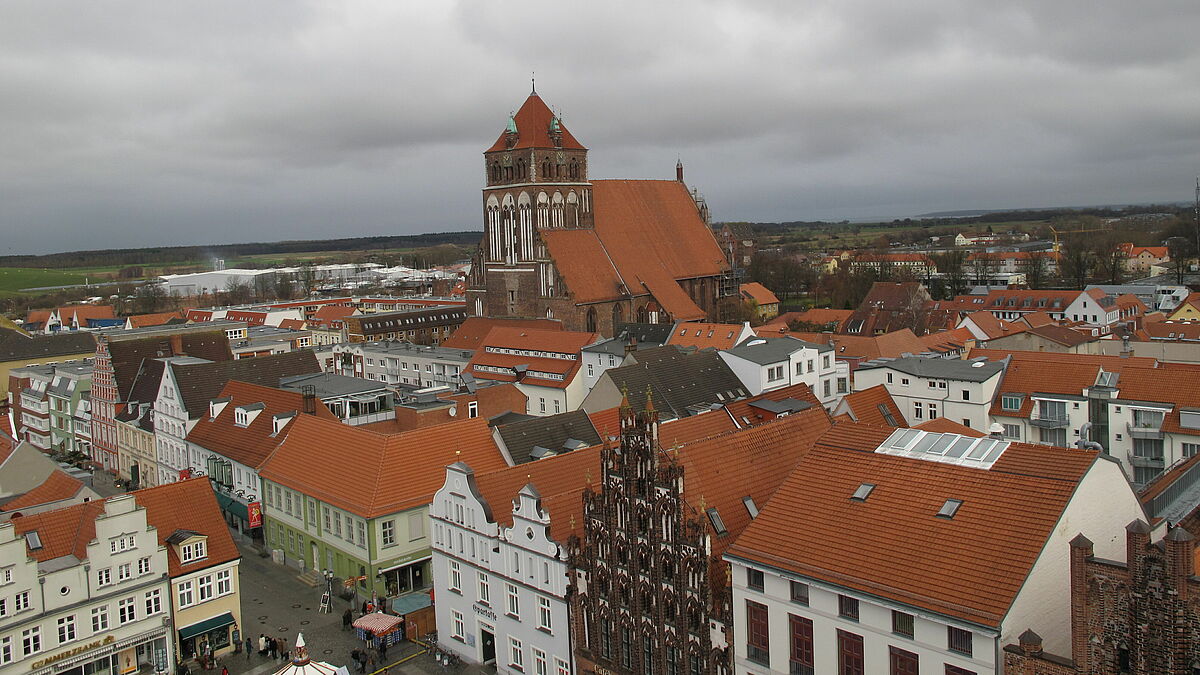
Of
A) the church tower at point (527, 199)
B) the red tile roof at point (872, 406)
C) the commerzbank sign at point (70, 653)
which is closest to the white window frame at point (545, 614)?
the commerzbank sign at point (70, 653)

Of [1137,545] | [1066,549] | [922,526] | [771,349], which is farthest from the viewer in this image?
[771,349]

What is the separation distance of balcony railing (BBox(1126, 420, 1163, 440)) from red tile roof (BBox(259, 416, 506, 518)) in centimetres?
2948

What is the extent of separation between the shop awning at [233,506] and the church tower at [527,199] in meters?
39.5

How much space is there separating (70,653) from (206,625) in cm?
466

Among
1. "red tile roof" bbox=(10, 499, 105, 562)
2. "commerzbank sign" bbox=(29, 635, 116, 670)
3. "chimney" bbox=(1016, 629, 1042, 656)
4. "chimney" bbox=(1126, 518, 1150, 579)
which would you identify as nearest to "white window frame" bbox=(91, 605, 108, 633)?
"commerzbank sign" bbox=(29, 635, 116, 670)

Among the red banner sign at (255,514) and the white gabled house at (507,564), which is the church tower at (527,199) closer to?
the red banner sign at (255,514)

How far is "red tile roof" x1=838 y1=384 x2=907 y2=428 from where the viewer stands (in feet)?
142

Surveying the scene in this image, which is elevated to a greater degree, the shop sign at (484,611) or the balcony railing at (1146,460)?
the balcony railing at (1146,460)

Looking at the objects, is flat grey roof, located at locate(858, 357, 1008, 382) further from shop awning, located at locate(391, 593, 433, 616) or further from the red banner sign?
the red banner sign

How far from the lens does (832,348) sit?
2205 inches

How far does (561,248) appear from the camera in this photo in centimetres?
8319

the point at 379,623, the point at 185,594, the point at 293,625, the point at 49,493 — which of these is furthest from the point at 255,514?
the point at 379,623

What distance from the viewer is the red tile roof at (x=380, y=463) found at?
3712 cm

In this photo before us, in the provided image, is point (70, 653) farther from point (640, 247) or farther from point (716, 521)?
point (640, 247)
